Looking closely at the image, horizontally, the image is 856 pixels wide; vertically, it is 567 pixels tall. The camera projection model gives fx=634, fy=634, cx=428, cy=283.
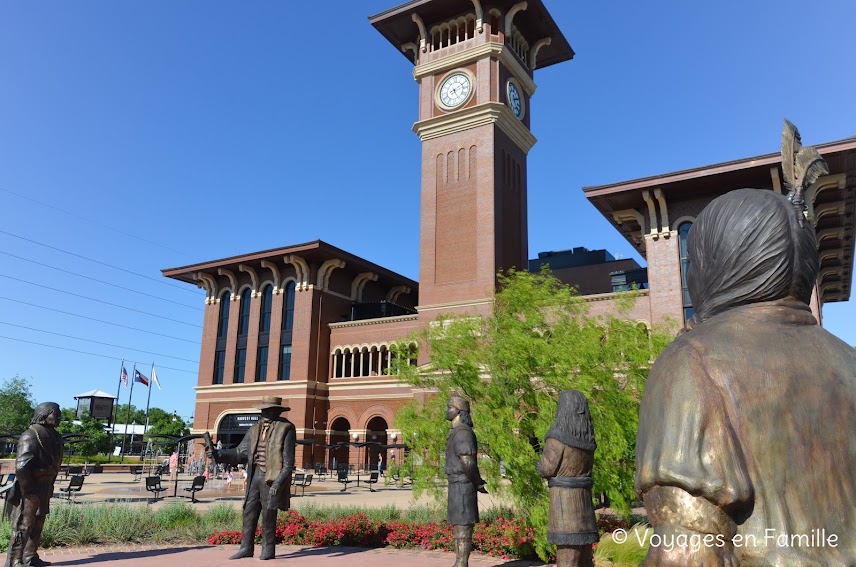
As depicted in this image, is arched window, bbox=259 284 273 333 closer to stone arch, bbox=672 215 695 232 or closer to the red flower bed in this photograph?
stone arch, bbox=672 215 695 232

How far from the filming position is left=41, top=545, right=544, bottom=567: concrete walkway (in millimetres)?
9688

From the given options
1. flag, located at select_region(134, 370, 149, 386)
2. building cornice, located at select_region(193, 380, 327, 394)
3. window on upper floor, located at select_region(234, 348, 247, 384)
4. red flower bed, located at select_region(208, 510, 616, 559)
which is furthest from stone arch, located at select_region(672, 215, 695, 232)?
flag, located at select_region(134, 370, 149, 386)

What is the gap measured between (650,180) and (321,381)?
2492 centimetres

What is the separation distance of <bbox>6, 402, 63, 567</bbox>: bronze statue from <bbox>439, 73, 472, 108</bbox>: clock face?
104 feet

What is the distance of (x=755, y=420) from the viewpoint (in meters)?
1.89

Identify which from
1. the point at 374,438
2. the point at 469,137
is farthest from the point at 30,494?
the point at 374,438

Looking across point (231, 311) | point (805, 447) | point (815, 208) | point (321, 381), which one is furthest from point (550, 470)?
point (231, 311)

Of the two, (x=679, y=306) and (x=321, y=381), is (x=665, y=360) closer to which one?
(x=679, y=306)

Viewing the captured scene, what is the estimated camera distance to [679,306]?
27734 millimetres

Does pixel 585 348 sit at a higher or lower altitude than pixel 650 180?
lower

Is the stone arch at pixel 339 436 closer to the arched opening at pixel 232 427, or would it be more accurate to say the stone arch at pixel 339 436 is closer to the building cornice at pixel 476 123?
the arched opening at pixel 232 427

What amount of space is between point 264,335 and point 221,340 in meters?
4.09

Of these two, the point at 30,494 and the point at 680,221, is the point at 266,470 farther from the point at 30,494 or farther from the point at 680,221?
the point at 680,221

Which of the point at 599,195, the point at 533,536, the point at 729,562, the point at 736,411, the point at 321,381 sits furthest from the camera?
the point at 321,381
